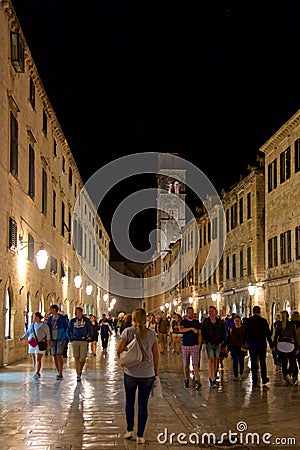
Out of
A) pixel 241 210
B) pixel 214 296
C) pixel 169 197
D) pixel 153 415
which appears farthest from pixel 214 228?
pixel 169 197

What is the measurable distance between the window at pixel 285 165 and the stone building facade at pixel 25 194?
34.5 ft

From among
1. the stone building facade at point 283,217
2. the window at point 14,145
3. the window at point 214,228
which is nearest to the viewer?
the window at point 14,145

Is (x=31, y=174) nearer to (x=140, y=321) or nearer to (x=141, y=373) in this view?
(x=140, y=321)

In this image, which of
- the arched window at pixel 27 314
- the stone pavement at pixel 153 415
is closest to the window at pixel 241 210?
the arched window at pixel 27 314

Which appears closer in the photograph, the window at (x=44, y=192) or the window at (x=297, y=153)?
the window at (x=297, y=153)

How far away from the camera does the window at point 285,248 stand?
32.2 meters

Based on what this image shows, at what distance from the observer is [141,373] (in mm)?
9438

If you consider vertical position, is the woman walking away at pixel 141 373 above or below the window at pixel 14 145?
below

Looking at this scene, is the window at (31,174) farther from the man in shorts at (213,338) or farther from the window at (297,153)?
the man in shorts at (213,338)

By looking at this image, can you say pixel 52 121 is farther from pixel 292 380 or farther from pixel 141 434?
pixel 141 434

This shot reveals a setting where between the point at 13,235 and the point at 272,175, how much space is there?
16385 mm

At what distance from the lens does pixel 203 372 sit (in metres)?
20.3

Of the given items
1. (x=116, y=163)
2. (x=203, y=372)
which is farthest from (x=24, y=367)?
(x=116, y=163)

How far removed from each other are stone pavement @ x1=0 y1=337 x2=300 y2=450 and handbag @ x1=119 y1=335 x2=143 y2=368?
3.28 ft
